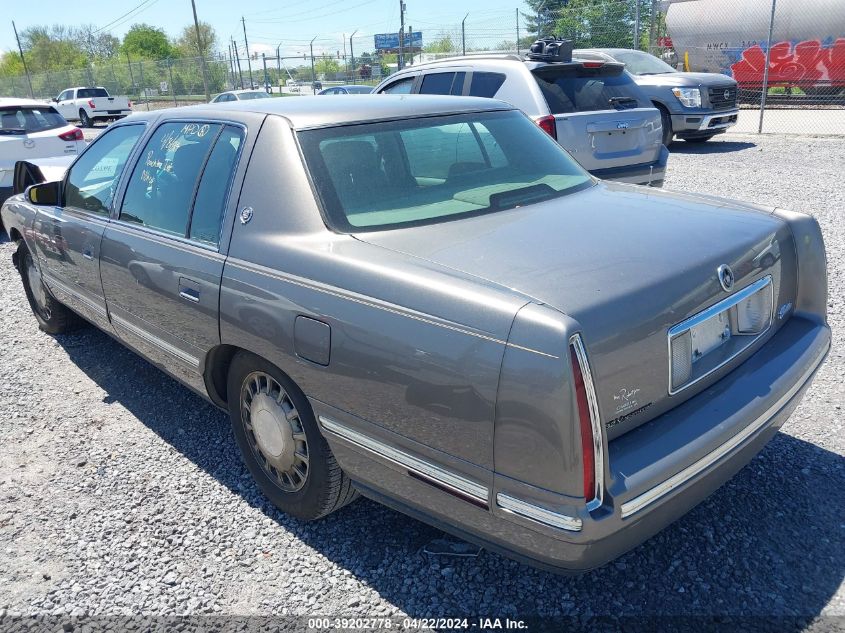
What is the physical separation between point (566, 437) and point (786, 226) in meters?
1.57

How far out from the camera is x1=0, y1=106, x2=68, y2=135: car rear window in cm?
1029

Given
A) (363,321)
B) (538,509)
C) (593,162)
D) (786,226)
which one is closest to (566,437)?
(538,509)

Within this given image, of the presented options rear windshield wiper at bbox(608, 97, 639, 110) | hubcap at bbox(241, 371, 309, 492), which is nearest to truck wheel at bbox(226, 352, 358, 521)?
hubcap at bbox(241, 371, 309, 492)

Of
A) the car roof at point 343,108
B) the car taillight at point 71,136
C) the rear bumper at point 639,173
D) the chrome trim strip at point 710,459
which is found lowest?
the chrome trim strip at point 710,459

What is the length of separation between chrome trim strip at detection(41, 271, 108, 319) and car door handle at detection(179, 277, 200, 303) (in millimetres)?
1131

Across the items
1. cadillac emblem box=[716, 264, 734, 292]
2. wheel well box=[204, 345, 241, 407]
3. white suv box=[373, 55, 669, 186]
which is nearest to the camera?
cadillac emblem box=[716, 264, 734, 292]

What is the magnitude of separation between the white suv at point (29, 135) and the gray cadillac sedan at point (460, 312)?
734cm

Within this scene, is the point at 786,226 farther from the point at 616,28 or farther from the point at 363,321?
the point at 616,28

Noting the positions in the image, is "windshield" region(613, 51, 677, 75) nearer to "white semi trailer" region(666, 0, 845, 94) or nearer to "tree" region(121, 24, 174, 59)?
"white semi trailer" region(666, 0, 845, 94)

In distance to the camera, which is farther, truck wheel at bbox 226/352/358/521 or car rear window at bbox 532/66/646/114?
car rear window at bbox 532/66/646/114

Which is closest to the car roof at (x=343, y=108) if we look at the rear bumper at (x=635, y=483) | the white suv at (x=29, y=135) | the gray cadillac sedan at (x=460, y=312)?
the gray cadillac sedan at (x=460, y=312)

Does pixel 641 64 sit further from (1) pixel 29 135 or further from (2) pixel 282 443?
(2) pixel 282 443

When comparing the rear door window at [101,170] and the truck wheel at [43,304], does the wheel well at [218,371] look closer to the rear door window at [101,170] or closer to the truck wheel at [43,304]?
the rear door window at [101,170]

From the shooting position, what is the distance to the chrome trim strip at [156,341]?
3351 mm
